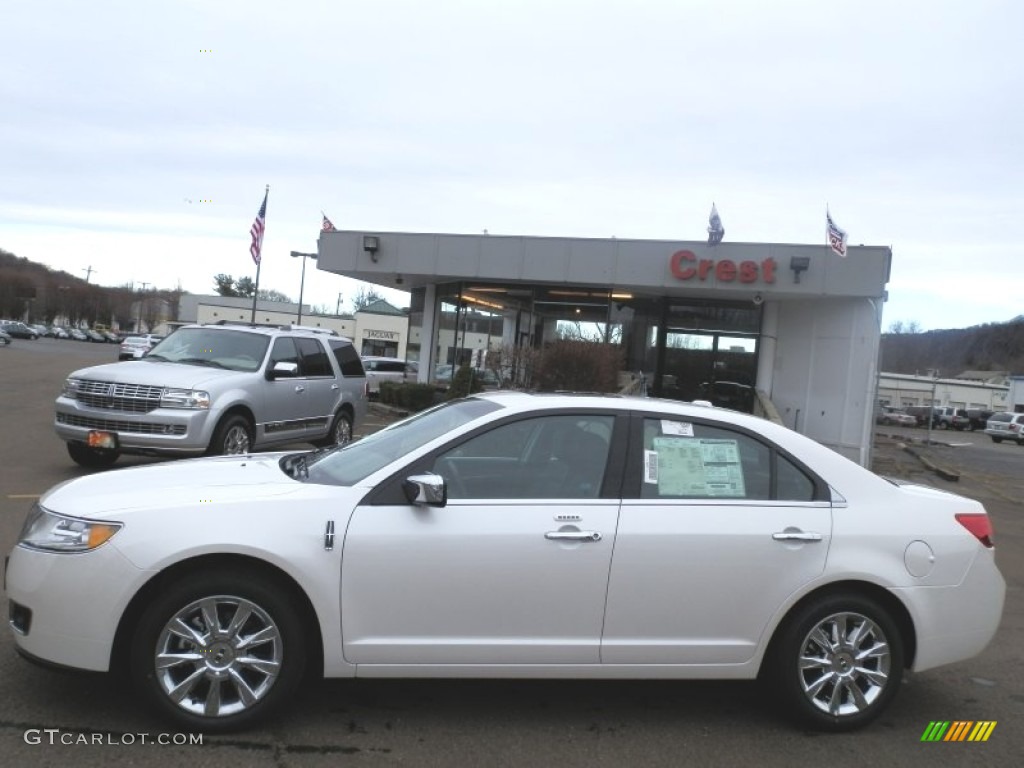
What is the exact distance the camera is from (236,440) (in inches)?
383

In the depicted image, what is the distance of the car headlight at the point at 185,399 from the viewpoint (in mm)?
8945

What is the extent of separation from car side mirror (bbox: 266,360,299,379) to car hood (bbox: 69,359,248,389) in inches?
18.3

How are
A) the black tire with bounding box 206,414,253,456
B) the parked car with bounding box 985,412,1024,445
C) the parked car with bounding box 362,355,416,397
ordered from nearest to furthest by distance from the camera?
the black tire with bounding box 206,414,253,456, the parked car with bounding box 362,355,416,397, the parked car with bounding box 985,412,1024,445

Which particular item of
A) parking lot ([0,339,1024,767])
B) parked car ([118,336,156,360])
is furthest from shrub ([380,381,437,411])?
parked car ([118,336,156,360])

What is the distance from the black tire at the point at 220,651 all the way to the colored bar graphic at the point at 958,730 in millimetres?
3093

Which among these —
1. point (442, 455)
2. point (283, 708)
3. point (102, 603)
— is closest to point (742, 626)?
point (442, 455)

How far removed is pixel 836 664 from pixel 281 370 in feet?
25.7

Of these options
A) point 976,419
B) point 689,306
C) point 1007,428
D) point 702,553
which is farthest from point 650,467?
point 976,419

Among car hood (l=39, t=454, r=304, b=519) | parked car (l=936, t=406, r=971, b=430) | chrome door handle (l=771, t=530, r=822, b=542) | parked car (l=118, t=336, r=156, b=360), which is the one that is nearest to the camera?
car hood (l=39, t=454, r=304, b=519)

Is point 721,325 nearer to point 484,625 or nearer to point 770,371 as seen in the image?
point 770,371

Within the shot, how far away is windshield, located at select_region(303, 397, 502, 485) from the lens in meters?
4.02

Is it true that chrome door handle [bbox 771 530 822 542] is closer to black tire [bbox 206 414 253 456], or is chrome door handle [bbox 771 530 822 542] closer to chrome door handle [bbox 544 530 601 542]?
chrome door handle [bbox 544 530 601 542]

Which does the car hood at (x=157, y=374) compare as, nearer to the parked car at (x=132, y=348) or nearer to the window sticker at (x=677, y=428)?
the window sticker at (x=677, y=428)

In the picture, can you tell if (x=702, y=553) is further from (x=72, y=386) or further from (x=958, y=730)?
(x=72, y=386)
